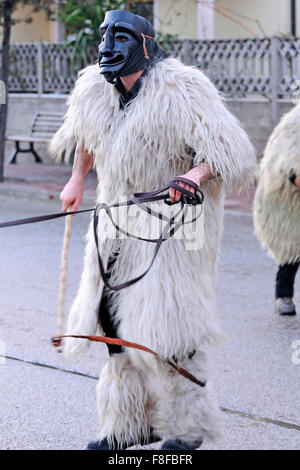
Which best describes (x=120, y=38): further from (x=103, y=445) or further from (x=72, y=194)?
(x=103, y=445)

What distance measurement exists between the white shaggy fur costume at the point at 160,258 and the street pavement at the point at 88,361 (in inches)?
12.9

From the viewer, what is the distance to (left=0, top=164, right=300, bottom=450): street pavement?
4148 mm

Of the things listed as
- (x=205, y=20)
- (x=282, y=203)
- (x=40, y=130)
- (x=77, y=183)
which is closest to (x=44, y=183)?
(x=40, y=130)

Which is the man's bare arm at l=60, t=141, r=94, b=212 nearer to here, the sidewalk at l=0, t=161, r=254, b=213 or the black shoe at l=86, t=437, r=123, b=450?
the black shoe at l=86, t=437, r=123, b=450

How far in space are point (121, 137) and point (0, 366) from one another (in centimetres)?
217

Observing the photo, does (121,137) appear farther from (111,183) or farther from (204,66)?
(204,66)

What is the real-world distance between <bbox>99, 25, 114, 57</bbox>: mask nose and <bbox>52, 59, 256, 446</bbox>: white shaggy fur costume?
163 millimetres

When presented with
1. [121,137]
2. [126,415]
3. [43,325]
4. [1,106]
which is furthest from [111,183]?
[1,106]

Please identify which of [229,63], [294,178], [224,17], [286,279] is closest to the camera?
[294,178]

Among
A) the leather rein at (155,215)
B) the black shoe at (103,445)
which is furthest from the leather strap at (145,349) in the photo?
the black shoe at (103,445)

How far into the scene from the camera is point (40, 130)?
15117 millimetres

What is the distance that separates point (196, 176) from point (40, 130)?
12056mm

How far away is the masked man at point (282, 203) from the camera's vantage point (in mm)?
5383

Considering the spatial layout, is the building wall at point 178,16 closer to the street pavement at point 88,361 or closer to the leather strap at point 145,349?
the street pavement at point 88,361
